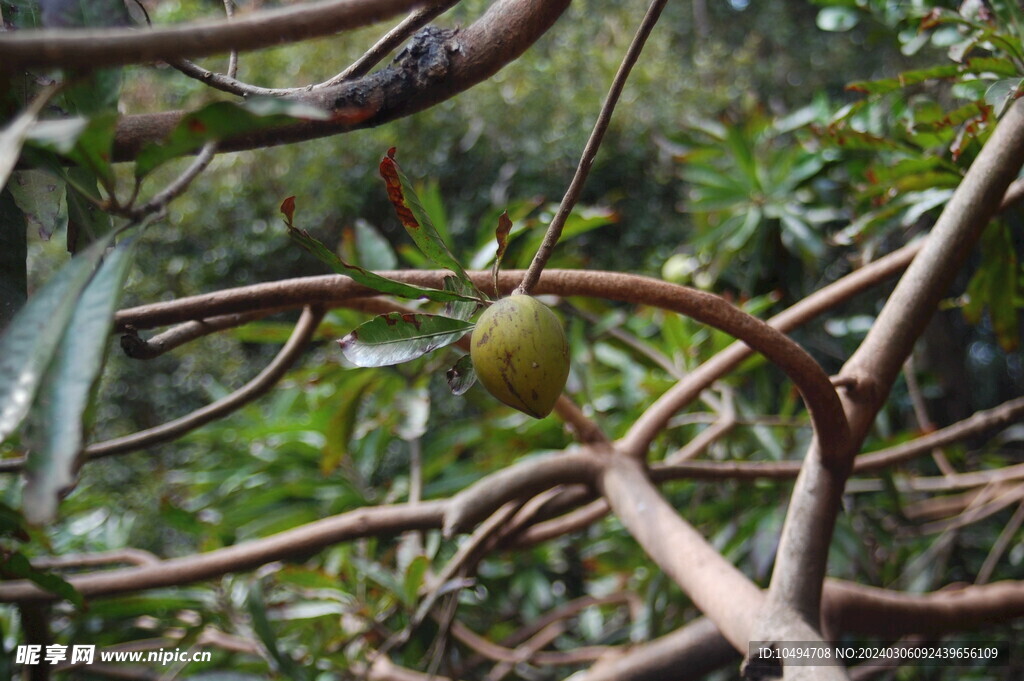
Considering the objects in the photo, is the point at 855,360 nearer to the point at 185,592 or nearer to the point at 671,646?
the point at 671,646

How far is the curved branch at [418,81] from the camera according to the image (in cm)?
43

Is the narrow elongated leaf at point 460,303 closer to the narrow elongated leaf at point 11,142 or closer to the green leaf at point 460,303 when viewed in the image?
the green leaf at point 460,303

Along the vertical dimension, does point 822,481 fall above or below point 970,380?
above

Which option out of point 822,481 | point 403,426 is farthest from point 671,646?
point 403,426

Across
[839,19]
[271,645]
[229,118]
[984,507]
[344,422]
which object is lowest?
[984,507]

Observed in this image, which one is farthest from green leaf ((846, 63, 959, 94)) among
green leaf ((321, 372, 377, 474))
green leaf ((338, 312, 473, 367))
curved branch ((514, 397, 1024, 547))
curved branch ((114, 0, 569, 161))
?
green leaf ((321, 372, 377, 474))

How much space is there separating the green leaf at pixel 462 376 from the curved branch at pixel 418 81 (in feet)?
0.51

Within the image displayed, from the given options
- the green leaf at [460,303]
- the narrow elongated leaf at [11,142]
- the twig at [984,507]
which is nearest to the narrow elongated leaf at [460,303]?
the green leaf at [460,303]

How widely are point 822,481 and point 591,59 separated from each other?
390 cm

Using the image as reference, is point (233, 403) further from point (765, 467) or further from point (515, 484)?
point (765, 467)

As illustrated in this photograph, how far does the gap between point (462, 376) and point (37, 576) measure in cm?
45

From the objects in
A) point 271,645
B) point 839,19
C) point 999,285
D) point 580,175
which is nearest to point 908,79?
point 999,285

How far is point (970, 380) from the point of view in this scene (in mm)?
2879

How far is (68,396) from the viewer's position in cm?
28
